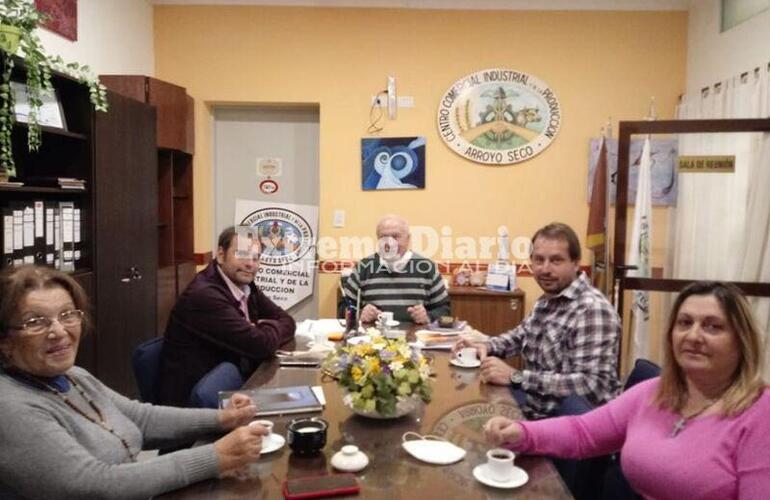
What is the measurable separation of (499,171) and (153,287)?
2.53 meters

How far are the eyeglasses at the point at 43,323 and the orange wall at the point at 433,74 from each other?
3251mm

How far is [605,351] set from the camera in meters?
1.97

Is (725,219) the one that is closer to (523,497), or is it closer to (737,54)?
(737,54)

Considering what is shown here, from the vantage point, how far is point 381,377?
1622mm

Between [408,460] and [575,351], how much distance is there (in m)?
0.82

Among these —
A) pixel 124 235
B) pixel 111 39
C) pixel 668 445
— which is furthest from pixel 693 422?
pixel 111 39

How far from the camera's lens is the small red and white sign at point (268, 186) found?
4871 mm

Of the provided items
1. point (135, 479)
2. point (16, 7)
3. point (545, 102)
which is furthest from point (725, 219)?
point (16, 7)

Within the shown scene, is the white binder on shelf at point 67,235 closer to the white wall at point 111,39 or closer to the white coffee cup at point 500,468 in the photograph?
the white wall at point 111,39

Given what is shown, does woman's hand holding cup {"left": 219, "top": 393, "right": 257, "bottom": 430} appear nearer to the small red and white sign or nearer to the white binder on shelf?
the white binder on shelf

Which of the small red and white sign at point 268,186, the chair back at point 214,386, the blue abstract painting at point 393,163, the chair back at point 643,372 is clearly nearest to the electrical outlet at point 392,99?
the blue abstract painting at point 393,163

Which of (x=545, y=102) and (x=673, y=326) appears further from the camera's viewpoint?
(x=545, y=102)

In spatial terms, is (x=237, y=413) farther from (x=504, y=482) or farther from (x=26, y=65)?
(x=26, y=65)

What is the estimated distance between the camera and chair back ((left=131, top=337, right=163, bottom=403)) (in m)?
2.31
